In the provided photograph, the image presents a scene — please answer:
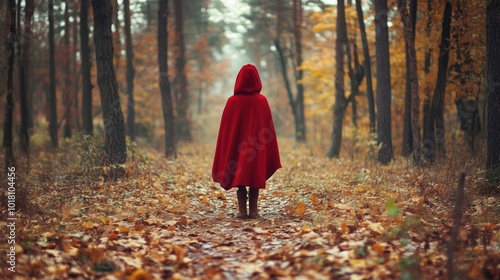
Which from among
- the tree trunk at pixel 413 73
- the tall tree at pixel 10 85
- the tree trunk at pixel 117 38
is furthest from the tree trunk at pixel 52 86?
the tree trunk at pixel 413 73

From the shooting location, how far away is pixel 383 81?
512 inches

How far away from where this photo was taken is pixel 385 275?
394 centimetres

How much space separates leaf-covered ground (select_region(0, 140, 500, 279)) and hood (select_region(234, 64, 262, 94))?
2.06m

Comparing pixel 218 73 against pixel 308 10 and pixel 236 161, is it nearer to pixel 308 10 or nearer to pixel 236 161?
pixel 308 10

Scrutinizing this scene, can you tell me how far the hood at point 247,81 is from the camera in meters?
6.61

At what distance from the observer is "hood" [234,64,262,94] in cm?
661

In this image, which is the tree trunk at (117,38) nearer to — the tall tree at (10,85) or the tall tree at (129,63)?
the tall tree at (129,63)

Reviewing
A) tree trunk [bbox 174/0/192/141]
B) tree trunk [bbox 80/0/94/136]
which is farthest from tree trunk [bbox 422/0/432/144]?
Result: tree trunk [bbox 174/0/192/141]

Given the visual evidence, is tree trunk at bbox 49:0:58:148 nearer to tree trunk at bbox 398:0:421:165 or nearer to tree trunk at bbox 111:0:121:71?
tree trunk at bbox 111:0:121:71

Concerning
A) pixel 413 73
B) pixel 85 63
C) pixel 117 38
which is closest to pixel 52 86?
pixel 85 63

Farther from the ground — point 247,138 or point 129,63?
point 129,63

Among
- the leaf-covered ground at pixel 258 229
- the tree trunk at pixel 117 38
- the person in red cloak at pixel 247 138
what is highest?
the tree trunk at pixel 117 38

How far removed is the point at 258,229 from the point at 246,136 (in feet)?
4.79

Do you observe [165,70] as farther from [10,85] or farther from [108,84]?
[10,85]
